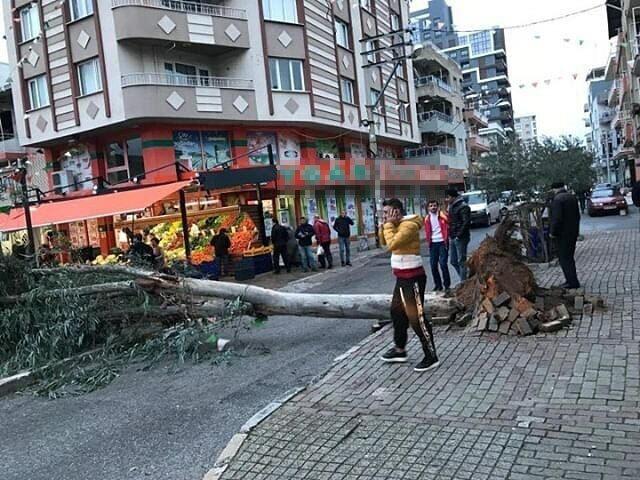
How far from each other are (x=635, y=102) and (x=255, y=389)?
38.4m

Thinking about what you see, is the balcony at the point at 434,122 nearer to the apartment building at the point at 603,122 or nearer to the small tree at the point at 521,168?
the small tree at the point at 521,168

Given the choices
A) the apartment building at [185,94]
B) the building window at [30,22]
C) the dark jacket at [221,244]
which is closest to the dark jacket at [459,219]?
the dark jacket at [221,244]

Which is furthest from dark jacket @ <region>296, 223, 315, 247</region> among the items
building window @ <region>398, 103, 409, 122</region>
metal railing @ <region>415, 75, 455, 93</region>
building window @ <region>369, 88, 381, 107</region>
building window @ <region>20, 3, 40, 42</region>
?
metal railing @ <region>415, 75, 455, 93</region>

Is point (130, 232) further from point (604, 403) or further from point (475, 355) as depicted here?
point (604, 403)

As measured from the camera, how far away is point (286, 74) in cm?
2361

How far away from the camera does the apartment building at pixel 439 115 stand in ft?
125

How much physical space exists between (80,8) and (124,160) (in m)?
5.78

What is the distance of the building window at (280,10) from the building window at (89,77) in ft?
22.7

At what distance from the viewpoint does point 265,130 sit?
23766mm

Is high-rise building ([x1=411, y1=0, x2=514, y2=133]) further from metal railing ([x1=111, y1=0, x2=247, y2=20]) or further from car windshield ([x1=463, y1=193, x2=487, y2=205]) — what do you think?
metal railing ([x1=111, y1=0, x2=247, y2=20])

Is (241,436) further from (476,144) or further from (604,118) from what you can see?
(604,118)

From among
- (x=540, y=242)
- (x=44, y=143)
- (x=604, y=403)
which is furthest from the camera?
(x=44, y=143)

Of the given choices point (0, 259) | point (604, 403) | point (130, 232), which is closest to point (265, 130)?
point (130, 232)

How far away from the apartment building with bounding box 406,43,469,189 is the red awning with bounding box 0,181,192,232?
23.3 m
